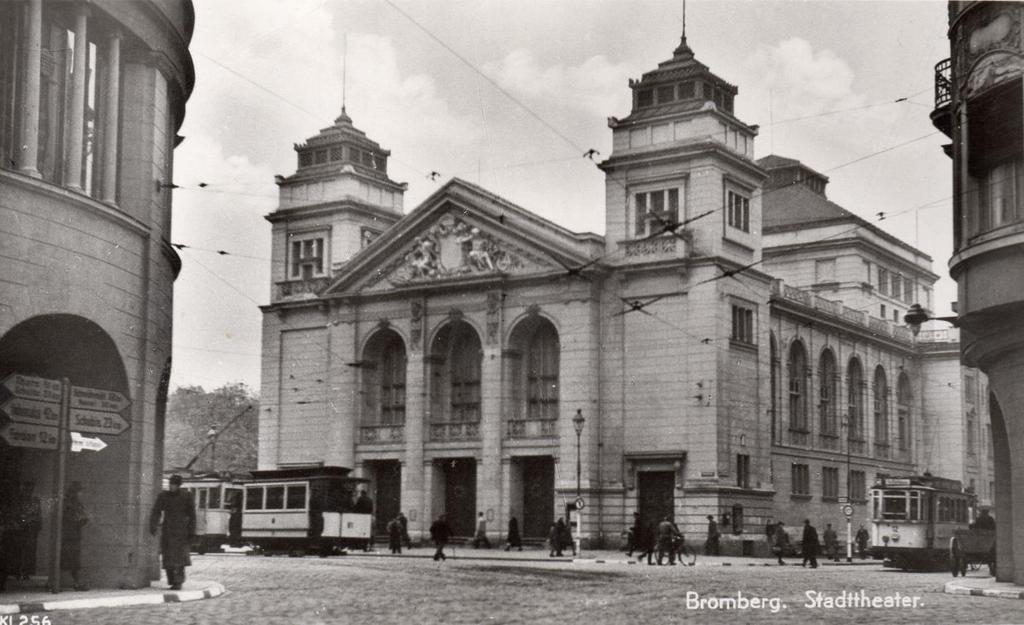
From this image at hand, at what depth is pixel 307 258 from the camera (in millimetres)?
63812

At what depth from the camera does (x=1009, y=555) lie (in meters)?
28.2

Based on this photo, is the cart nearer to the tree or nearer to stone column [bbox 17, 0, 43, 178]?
stone column [bbox 17, 0, 43, 178]

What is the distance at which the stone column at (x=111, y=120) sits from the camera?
68.8 ft

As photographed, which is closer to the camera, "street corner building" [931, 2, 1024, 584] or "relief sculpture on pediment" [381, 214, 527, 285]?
"street corner building" [931, 2, 1024, 584]

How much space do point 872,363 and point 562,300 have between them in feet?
66.8

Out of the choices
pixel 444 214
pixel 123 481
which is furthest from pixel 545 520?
pixel 123 481

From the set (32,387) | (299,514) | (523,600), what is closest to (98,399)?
(32,387)

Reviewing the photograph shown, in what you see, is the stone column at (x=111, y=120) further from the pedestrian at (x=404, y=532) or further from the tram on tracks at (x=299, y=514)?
the pedestrian at (x=404, y=532)

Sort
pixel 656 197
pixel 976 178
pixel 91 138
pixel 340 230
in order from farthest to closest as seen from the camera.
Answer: pixel 340 230, pixel 656 197, pixel 976 178, pixel 91 138

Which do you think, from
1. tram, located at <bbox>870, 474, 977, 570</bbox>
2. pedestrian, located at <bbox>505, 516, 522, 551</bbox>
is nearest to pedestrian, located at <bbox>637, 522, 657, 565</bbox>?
tram, located at <bbox>870, 474, 977, 570</bbox>

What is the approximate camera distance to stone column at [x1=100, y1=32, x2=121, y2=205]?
2098cm

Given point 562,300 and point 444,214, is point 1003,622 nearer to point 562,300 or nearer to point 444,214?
point 562,300

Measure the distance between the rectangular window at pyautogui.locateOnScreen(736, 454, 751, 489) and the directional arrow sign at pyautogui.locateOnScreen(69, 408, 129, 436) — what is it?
3557 centimetres

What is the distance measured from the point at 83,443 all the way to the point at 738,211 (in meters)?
38.5
